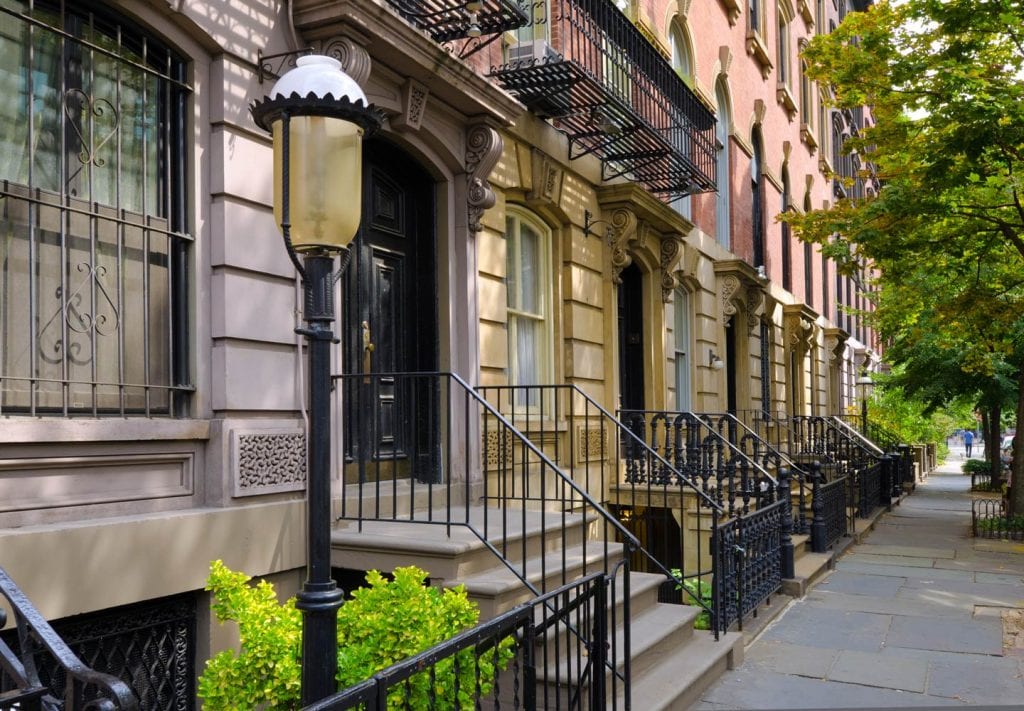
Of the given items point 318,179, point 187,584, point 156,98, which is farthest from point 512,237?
point 318,179

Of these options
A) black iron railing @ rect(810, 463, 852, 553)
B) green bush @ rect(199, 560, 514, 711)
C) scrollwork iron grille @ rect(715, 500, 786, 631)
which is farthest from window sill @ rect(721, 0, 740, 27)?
green bush @ rect(199, 560, 514, 711)

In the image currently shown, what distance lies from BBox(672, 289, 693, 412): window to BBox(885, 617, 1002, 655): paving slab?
6075 mm

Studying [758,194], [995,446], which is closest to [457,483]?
[758,194]

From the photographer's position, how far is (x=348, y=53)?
6023 millimetres

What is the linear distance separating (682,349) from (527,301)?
5.22 metres

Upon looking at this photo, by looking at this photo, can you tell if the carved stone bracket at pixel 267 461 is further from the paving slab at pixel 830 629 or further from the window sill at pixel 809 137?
the window sill at pixel 809 137

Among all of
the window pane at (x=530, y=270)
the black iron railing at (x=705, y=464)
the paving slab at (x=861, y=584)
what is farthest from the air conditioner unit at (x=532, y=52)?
the paving slab at (x=861, y=584)

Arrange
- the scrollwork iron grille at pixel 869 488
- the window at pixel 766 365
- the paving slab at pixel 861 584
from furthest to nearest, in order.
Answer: the window at pixel 766 365 < the scrollwork iron grille at pixel 869 488 < the paving slab at pixel 861 584

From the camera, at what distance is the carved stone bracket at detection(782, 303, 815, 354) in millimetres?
21406

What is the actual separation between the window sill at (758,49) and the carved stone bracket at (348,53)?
13.8 m

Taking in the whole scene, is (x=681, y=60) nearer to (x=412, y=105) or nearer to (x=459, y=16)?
(x=459, y=16)

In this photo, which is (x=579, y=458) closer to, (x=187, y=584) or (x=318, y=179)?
(x=187, y=584)

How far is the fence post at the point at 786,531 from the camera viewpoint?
927 cm

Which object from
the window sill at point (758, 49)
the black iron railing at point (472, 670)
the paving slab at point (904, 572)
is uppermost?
the window sill at point (758, 49)
